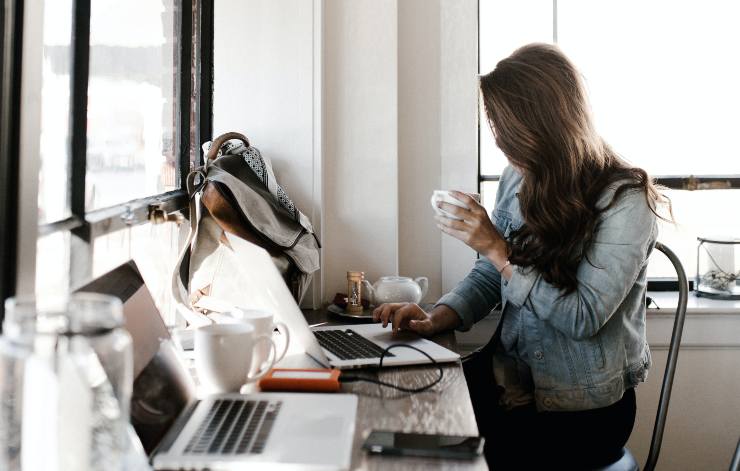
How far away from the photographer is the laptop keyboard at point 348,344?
4.91ft

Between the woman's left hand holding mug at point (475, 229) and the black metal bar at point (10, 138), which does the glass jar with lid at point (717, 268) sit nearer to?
the woman's left hand holding mug at point (475, 229)

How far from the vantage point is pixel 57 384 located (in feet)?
2.41

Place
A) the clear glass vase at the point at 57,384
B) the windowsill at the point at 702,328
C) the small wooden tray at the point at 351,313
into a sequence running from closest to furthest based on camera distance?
1. the clear glass vase at the point at 57,384
2. the small wooden tray at the point at 351,313
3. the windowsill at the point at 702,328

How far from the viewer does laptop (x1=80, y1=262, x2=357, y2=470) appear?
37.2 inches

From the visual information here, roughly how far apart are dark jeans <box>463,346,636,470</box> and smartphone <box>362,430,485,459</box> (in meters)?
0.70

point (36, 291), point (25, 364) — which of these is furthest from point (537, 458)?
point (25, 364)

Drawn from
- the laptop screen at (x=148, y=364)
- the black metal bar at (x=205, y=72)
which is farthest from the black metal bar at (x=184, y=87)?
the laptop screen at (x=148, y=364)

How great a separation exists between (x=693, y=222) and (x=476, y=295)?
1058mm

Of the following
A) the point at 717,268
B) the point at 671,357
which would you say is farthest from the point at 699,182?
the point at 671,357

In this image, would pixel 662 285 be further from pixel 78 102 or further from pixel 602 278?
pixel 78 102

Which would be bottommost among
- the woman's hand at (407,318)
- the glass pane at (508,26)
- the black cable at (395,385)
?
the black cable at (395,385)

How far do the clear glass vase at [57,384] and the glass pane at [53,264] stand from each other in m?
0.40

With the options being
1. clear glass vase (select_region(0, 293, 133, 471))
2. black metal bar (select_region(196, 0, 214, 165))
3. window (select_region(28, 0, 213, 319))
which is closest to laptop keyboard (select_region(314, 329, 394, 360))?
window (select_region(28, 0, 213, 319))

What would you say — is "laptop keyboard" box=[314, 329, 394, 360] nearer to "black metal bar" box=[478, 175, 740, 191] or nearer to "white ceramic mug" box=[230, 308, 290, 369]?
"white ceramic mug" box=[230, 308, 290, 369]
